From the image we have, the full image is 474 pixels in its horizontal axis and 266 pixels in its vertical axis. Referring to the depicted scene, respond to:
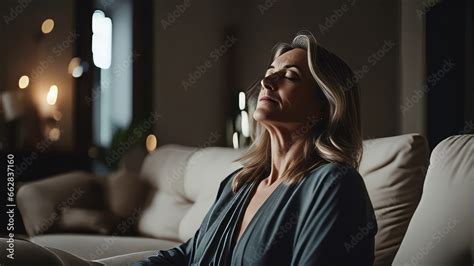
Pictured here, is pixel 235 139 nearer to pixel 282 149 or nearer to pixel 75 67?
pixel 75 67

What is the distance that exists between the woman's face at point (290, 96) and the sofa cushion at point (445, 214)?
0.90ft

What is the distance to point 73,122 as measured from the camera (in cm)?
360

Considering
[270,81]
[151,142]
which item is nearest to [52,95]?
[151,142]

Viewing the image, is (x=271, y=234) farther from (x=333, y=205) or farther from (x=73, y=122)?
(x=73, y=122)

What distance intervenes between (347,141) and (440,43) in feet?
4.91

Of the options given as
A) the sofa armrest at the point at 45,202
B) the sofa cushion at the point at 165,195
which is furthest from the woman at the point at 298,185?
the sofa armrest at the point at 45,202

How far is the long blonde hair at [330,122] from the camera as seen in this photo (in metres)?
1.20

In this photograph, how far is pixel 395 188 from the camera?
133cm

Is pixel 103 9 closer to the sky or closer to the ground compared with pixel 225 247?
closer to the sky

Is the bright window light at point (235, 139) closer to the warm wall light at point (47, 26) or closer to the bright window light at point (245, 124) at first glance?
the bright window light at point (245, 124)

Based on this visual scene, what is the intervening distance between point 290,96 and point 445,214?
1.24 feet

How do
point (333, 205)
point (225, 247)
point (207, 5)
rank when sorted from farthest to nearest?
1. point (207, 5)
2. point (225, 247)
3. point (333, 205)

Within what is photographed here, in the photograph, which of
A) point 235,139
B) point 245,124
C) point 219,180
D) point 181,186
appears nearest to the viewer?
point 219,180

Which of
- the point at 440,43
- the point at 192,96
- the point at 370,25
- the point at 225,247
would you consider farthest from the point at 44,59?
the point at 225,247
